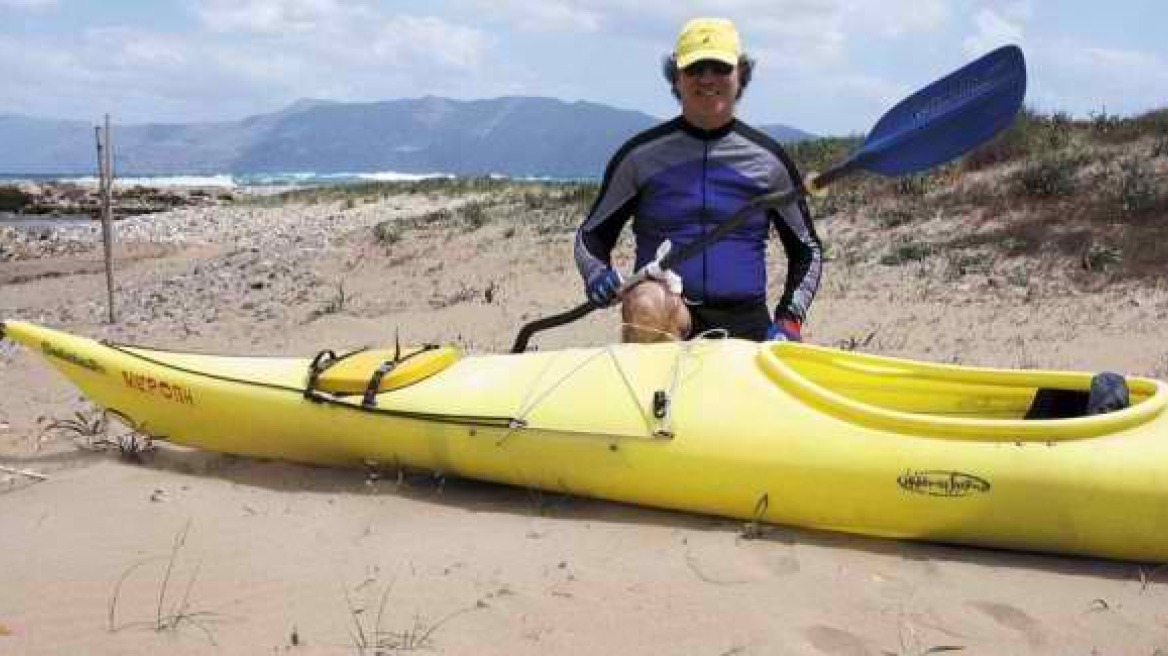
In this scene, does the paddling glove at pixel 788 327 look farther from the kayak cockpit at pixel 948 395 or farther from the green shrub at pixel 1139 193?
the green shrub at pixel 1139 193

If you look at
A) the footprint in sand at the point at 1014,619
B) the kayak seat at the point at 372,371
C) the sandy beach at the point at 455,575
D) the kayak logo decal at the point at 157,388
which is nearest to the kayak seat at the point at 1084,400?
the sandy beach at the point at 455,575

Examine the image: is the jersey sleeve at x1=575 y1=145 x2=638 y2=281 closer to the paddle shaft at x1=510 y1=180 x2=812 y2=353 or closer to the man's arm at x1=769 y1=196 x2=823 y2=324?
the paddle shaft at x1=510 y1=180 x2=812 y2=353

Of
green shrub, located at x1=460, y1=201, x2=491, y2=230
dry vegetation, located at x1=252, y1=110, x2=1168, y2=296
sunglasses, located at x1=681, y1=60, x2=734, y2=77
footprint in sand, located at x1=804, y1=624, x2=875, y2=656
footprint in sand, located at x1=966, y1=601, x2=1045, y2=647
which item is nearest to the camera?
footprint in sand, located at x1=804, y1=624, x2=875, y2=656

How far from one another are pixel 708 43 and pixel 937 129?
2.86ft

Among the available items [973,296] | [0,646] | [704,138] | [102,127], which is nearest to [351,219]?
[102,127]

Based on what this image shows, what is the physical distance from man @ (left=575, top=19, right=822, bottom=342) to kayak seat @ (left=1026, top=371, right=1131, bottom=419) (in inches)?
32.3

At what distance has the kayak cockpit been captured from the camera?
261 cm

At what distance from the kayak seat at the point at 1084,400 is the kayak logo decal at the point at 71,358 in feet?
10.3

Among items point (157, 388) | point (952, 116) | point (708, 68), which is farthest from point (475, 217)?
point (952, 116)

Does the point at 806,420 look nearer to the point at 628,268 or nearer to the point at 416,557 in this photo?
the point at 416,557

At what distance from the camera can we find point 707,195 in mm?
3547

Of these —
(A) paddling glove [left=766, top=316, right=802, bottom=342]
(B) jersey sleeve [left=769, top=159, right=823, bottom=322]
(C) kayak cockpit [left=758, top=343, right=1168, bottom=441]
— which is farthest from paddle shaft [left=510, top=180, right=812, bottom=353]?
(C) kayak cockpit [left=758, top=343, right=1168, bottom=441]

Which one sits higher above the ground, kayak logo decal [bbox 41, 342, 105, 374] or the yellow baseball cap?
the yellow baseball cap

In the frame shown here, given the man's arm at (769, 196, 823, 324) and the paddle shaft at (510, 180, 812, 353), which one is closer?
the paddle shaft at (510, 180, 812, 353)
